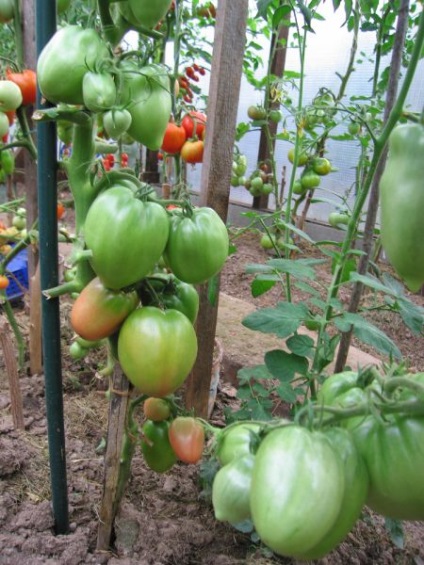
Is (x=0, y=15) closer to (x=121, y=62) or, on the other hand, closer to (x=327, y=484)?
(x=121, y=62)

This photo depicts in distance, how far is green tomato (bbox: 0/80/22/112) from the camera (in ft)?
4.10

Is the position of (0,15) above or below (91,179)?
above

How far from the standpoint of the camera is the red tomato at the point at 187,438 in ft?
2.65

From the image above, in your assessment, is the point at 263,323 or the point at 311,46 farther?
the point at 311,46

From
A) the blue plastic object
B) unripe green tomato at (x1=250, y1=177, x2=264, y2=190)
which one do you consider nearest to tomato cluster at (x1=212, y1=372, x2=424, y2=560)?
the blue plastic object

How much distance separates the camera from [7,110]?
1.31 m

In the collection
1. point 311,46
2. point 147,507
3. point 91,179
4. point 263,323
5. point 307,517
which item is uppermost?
point 311,46

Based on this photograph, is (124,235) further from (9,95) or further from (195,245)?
(9,95)

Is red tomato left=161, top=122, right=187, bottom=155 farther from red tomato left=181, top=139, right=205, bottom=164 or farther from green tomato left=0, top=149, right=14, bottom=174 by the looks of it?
green tomato left=0, top=149, right=14, bottom=174

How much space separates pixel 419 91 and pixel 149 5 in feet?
9.98

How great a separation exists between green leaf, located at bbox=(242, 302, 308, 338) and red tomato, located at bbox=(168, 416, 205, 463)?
7.6 inches

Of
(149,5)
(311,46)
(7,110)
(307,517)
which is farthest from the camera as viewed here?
(311,46)

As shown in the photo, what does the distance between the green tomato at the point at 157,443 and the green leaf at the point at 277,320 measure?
254mm

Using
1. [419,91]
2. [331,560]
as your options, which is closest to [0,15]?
[331,560]
